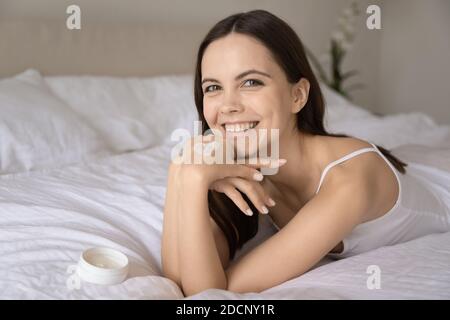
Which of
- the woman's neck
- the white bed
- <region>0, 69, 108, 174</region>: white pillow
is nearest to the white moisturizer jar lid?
the white bed

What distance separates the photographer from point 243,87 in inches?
50.2

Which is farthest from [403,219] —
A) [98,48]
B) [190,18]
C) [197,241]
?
[190,18]

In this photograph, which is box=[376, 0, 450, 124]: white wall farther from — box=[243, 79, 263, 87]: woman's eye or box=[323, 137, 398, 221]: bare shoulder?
box=[243, 79, 263, 87]: woman's eye

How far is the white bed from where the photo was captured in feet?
3.68

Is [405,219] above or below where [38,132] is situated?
below

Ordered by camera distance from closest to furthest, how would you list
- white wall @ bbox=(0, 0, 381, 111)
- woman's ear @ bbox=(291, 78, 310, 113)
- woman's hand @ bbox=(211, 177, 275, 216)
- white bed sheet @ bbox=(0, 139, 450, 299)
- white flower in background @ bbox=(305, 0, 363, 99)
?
white bed sheet @ bbox=(0, 139, 450, 299), woman's hand @ bbox=(211, 177, 275, 216), woman's ear @ bbox=(291, 78, 310, 113), white wall @ bbox=(0, 0, 381, 111), white flower in background @ bbox=(305, 0, 363, 99)

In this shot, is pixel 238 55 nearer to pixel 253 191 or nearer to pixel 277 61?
pixel 277 61

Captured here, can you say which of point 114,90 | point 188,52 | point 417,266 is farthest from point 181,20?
point 417,266

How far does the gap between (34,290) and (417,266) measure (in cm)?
79

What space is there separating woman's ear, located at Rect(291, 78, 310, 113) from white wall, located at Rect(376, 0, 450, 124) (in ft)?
8.50

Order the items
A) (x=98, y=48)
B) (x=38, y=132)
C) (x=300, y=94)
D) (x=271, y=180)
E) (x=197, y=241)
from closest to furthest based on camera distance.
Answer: (x=197, y=241) → (x=300, y=94) → (x=271, y=180) → (x=38, y=132) → (x=98, y=48)

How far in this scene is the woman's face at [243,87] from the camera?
4.16 feet

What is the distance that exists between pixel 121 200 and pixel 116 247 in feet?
1.05
